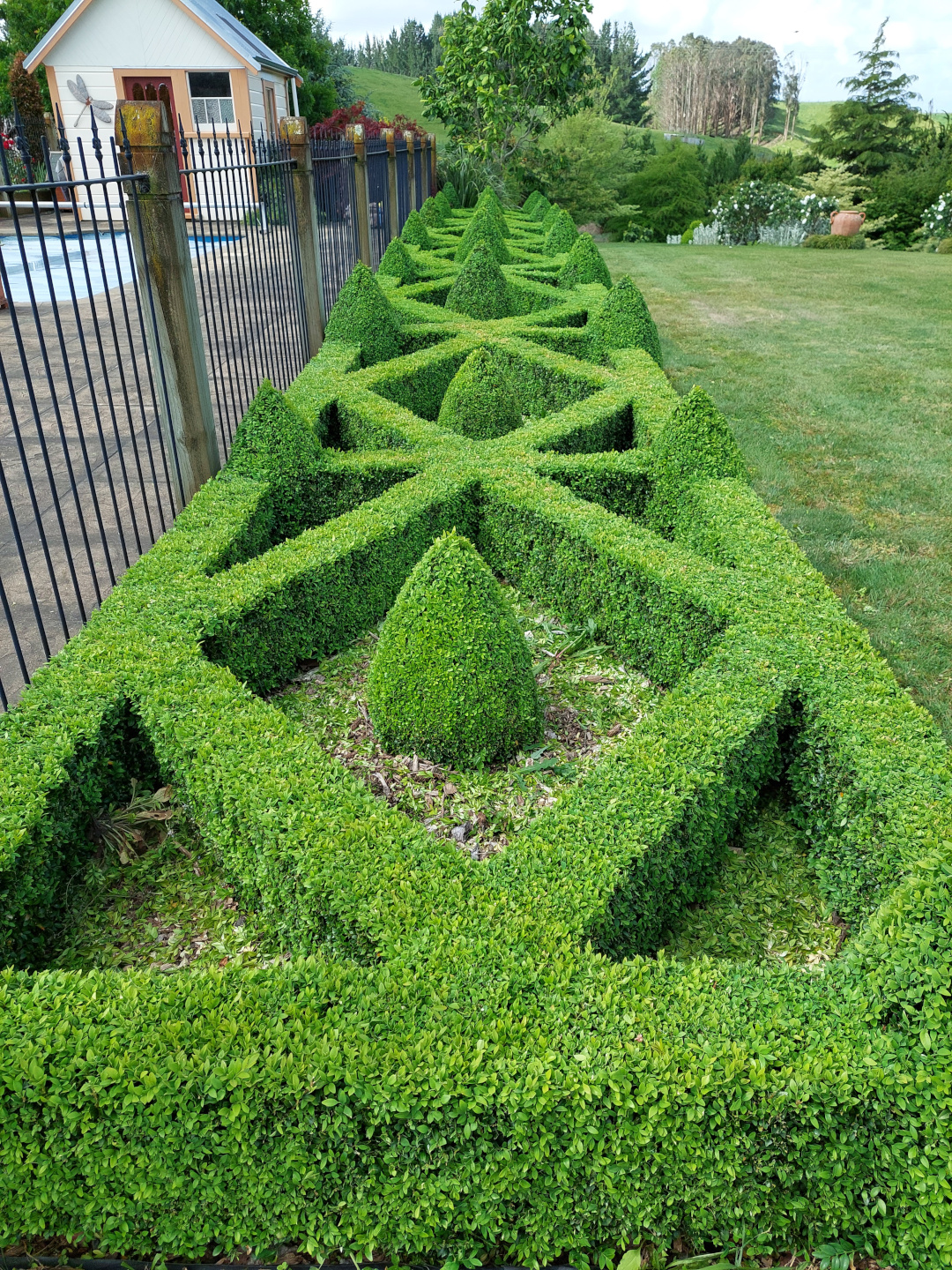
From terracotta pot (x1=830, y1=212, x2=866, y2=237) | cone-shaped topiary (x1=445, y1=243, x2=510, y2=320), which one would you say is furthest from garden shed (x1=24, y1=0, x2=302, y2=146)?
terracotta pot (x1=830, y1=212, x2=866, y2=237)

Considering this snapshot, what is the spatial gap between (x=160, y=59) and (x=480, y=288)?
21023mm

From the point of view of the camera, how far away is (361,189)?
13703 mm

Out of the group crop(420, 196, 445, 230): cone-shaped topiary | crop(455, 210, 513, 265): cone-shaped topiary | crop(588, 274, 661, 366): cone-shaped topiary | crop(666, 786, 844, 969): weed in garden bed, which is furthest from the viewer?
crop(420, 196, 445, 230): cone-shaped topiary

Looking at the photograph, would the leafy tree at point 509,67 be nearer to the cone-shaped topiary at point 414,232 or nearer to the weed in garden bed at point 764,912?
the cone-shaped topiary at point 414,232

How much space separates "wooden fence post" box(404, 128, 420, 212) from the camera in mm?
19875

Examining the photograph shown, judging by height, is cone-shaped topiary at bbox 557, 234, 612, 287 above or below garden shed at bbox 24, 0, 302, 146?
below

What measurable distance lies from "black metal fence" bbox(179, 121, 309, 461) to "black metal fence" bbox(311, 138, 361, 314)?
106cm

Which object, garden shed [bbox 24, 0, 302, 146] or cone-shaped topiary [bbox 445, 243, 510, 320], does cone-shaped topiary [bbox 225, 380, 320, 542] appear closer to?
cone-shaped topiary [bbox 445, 243, 510, 320]

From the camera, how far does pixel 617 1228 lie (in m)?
2.54

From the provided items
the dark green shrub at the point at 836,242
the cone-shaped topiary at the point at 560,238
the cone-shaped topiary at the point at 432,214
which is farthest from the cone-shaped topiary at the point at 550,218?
the dark green shrub at the point at 836,242

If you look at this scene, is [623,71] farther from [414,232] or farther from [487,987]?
[487,987]

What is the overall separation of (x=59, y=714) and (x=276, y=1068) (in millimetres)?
2128

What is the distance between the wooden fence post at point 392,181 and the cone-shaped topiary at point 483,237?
279 centimetres

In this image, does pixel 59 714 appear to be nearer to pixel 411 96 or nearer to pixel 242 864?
pixel 242 864
